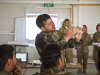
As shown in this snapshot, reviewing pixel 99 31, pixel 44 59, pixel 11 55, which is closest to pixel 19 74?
pixel 11 55

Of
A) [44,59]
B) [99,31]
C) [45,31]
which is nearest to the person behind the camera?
[44,59]

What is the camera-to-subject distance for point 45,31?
177 cm

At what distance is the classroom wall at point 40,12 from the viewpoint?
6267 mm

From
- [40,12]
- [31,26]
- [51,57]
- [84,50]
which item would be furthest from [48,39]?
[40,12]

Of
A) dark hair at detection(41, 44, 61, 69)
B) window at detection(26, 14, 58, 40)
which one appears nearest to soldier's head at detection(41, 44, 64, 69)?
dark hair at detection(41, 44, 61, 69)

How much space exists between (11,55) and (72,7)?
5121 mm

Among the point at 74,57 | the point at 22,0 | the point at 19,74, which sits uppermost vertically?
the point at 22,0

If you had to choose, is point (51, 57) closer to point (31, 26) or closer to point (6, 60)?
point (6, 60)

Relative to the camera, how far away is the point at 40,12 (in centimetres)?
640

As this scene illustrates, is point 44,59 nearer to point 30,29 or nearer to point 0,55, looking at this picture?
point 0,55

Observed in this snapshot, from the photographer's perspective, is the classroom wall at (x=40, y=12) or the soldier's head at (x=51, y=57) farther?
the classroom wall at (x=40, y=12)

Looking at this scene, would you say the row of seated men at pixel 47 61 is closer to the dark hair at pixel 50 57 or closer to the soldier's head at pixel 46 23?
the dark hair at pixel 50 57

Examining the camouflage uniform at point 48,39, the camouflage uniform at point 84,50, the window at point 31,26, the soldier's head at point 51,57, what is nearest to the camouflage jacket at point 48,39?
the camouflage uniform at point 48,39

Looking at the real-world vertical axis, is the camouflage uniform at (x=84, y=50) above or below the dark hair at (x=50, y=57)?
below
